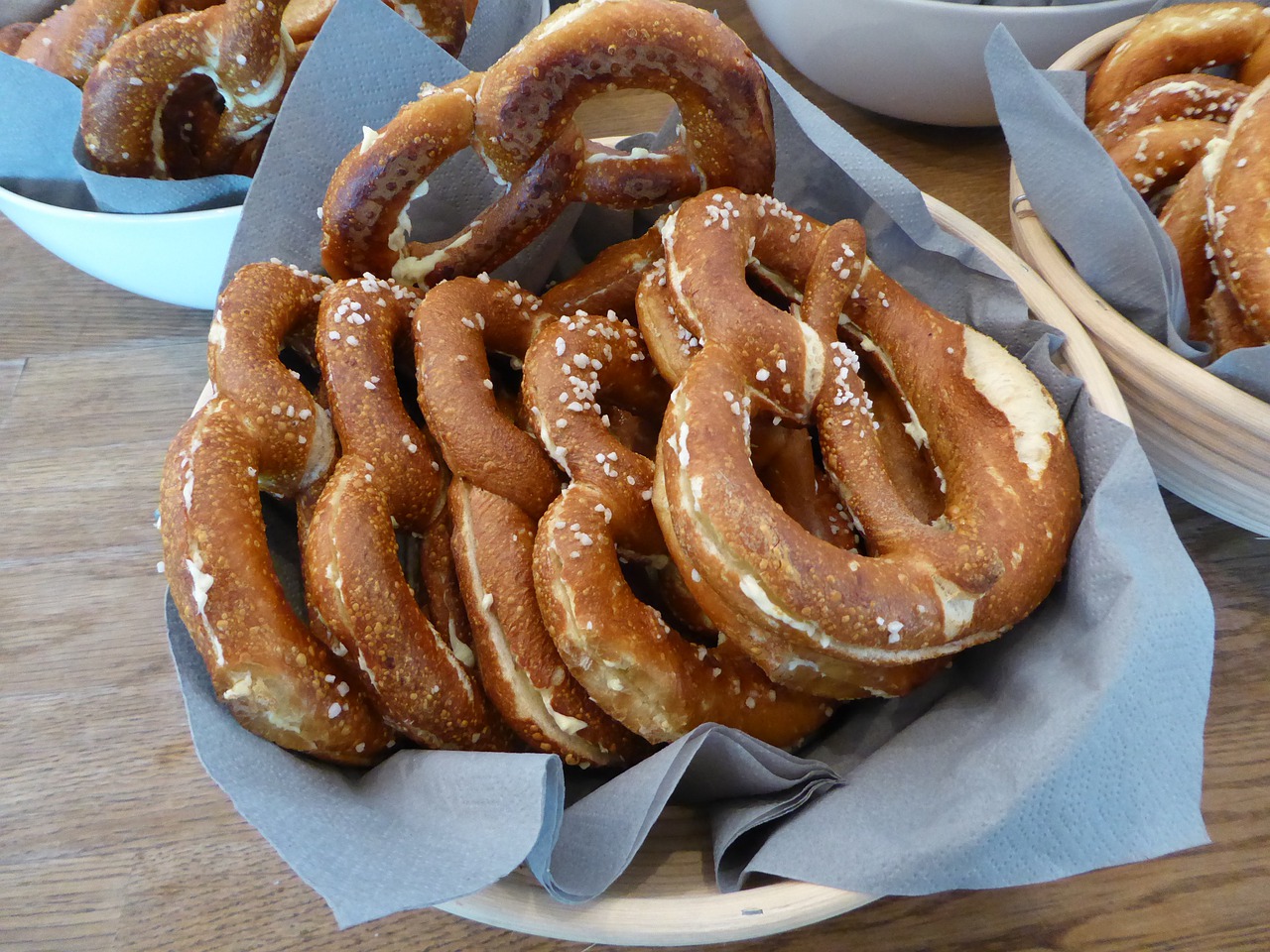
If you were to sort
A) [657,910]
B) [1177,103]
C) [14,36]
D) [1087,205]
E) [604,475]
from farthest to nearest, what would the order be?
1. [14,36]
2. [1177,103]
3. [1087,205]
4. [604,475]
5. [657,910]

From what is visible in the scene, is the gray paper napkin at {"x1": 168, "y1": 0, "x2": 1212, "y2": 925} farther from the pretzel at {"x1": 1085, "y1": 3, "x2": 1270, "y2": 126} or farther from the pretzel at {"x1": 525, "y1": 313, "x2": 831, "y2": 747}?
the pretzel at {"x1": 1085, "y1": 3, "x2": 1270, "y2": 126}

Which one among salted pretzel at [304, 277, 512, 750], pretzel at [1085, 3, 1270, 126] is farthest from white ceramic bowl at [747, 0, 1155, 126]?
salted pretzel at [304, 277, 512, 750]

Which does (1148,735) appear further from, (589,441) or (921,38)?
(921,38)

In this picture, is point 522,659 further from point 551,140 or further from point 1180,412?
point 1180,412

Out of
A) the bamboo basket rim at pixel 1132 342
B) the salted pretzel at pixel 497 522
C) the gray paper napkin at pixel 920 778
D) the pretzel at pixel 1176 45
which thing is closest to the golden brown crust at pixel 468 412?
the salted pretzel at pixel 497 522

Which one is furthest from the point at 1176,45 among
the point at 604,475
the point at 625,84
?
the point at 604,475

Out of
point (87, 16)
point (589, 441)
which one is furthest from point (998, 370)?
point (87, 16)
